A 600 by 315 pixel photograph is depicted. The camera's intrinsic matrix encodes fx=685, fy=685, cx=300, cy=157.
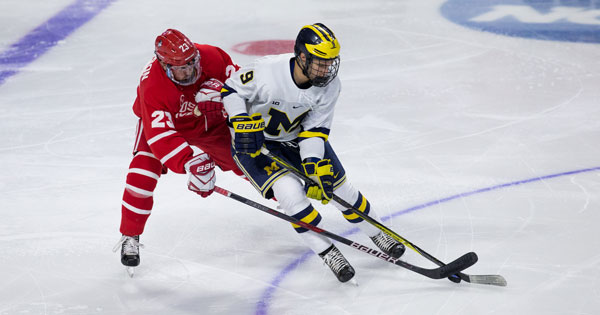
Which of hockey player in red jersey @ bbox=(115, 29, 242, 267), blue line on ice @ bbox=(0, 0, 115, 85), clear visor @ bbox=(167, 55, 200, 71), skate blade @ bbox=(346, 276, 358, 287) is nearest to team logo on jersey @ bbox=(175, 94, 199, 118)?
hockey player in red jersey @ bbox=(115, 29, 242, 267)

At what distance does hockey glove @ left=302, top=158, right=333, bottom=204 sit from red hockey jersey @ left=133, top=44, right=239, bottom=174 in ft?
1.59

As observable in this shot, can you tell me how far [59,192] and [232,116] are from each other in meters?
1.37

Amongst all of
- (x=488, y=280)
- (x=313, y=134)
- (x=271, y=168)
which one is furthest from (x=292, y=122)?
(x=488, y=280)

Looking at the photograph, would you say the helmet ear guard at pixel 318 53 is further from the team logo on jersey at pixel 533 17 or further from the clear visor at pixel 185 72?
the team logo on jersey at pixel 533 17

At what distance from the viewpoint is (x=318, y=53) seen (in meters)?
2.60

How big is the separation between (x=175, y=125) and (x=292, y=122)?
0.53m

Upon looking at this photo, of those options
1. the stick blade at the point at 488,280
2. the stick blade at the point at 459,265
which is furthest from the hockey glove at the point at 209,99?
the stick blade at the point at 488,280

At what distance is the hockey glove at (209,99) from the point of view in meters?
2.95

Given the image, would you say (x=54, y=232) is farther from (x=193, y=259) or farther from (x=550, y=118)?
(x=550, y=118)

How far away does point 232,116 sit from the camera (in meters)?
2.73

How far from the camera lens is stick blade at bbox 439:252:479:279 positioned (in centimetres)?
281

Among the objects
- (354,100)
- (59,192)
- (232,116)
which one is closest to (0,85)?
(59,192)

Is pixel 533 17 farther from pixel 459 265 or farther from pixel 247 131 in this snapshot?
pixel 247 131

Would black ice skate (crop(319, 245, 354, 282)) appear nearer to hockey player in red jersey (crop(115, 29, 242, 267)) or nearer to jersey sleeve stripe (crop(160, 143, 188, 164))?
hockey player in red jersey (crop(115, 29, 242, 267))
